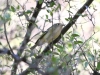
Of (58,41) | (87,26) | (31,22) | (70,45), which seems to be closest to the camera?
(70,45)

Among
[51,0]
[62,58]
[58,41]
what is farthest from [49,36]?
[62,58]

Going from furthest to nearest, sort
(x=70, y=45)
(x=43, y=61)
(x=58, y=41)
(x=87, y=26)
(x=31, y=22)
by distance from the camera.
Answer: (x=87, y=26) → (x=58, y=41) → (x=31, y=22) → (x=70, y=45) → (x=43, y=61)

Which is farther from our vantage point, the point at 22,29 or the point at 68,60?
the point at 22,29

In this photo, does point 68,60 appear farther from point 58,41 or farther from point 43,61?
point 58,41

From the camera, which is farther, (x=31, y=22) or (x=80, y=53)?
(x=31, y=22)

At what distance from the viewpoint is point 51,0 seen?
1.87 meters

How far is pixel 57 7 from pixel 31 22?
0.19m

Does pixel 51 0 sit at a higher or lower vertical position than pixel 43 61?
higher

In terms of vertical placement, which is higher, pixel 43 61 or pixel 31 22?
pixel 31 22

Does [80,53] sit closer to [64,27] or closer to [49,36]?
[49,36]

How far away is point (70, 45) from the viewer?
152 cm

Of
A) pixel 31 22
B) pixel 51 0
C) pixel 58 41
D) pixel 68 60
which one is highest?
pixel 51 0

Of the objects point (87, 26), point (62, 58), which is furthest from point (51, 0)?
point (87, 26)

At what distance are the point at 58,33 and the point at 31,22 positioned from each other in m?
0.29
